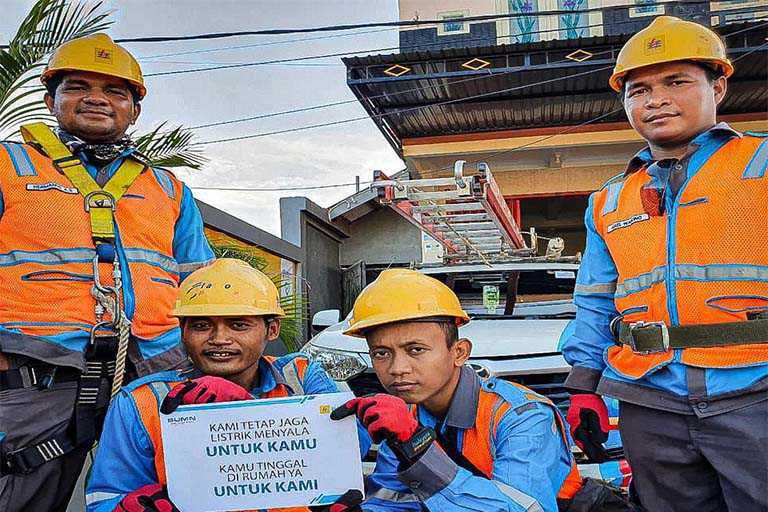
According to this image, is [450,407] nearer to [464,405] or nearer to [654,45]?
[464,405]

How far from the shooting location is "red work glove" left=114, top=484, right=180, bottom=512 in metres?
2.29

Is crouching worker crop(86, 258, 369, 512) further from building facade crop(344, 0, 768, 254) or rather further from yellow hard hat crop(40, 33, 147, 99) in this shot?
building facade crop(344, 0, 768, 254)

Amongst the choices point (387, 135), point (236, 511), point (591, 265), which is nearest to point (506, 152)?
point (387, 135)

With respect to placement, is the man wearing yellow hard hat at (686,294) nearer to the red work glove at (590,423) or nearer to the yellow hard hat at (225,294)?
the red work glove at (590,423)

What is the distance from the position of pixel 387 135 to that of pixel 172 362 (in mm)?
10416

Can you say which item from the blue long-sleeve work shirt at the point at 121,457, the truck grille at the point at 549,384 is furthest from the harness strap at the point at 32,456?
the truck grille at the point at 549,384

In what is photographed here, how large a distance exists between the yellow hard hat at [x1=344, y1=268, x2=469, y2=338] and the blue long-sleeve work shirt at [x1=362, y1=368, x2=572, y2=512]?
28cm

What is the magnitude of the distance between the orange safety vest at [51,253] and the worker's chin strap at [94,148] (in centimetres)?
12

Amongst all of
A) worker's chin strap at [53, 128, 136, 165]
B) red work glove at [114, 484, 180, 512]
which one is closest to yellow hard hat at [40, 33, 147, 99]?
worker's chin strap at [53, 128, 136, 165]

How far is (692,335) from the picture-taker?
226cm

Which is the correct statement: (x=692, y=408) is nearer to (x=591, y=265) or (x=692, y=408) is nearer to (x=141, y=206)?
(x=591, y=265)

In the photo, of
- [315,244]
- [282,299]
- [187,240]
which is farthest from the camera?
[315,244]

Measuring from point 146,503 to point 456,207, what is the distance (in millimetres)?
4346

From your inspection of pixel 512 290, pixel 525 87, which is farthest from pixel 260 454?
pixel 525 87
